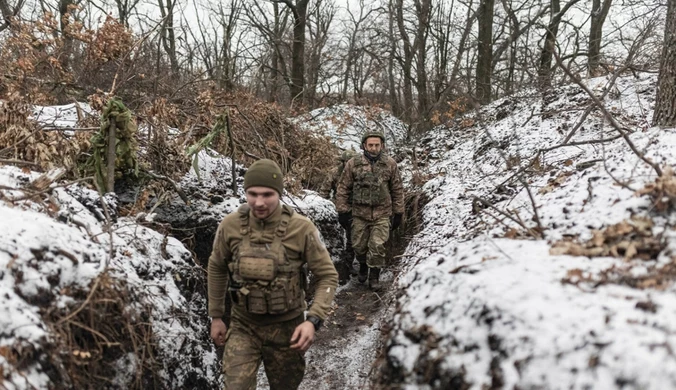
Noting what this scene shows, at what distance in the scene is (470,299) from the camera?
209 centimetres

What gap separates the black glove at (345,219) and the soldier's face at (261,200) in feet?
11.9

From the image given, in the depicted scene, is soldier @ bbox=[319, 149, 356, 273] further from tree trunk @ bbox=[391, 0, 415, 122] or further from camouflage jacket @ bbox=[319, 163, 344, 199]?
tree trunk @ bbox=[391, 0, 415, 122]

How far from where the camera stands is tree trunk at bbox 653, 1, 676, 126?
12.9 feet

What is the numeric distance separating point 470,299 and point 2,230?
2702 mm

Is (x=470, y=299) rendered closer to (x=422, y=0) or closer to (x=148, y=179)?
(x=148, y=179)

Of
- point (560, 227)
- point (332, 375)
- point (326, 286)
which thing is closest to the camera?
point (560, 227)

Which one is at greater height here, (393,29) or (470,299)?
(393,29)

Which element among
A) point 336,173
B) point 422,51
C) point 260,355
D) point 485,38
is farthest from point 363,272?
point 422,51

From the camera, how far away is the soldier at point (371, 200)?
6117 mm

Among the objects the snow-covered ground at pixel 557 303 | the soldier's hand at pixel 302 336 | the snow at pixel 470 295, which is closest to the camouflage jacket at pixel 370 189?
the snow at pixel 470 295

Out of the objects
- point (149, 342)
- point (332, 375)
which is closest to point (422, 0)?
point (332, 375)

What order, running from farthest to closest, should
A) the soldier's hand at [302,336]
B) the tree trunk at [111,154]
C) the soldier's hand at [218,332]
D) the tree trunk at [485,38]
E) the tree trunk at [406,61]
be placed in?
the tree trunk at [406,61], the tree trunk at [485,38], the tree trunk at [111,154], the soldier's hand at [218,332], the soldier's hand at [302,336]

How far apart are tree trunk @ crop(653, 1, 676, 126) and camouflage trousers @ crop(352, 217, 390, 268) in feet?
11.3

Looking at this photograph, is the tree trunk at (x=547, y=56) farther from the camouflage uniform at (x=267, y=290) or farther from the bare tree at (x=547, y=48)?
the camouflage uniform at (x=267, y=290)
